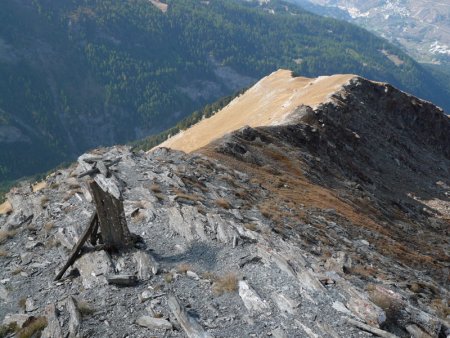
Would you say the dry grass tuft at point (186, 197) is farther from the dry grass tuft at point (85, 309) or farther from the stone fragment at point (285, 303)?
the dry grass tuft at point (85, 309)

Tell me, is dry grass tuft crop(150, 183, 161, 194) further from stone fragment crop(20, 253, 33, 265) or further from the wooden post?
stone fragment crop(20, 253, 33, 265)

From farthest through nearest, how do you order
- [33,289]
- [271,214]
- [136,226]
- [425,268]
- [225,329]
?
[425,268] → [271,214] → [136,226] → [33,289] → [225,329]

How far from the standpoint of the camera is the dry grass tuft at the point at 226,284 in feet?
62.6

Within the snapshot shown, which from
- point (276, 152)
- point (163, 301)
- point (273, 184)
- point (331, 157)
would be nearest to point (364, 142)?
point (331, 157)

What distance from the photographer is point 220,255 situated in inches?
874

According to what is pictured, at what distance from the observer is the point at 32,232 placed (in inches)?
1048

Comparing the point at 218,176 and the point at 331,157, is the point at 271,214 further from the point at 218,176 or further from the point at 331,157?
the point at 331,157

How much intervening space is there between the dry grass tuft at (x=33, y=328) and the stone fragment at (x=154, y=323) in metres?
3.91

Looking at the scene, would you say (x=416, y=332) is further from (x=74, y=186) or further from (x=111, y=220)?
(x=74, y=186)

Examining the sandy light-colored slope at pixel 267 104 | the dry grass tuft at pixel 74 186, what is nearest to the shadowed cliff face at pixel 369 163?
the sandy light-colored slope at pixel 267 104

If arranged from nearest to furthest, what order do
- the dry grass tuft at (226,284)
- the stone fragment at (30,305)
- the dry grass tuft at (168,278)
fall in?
the dry grass tuft at (226,284), the stone fragment at (30,305), the dry grass tuft at (168,278)

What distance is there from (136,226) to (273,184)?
19.2 metres

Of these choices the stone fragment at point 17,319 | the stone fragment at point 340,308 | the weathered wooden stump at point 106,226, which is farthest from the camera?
the weathered wooden stump at point 106,226

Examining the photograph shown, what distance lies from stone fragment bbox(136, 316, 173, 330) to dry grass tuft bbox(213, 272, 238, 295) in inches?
115
